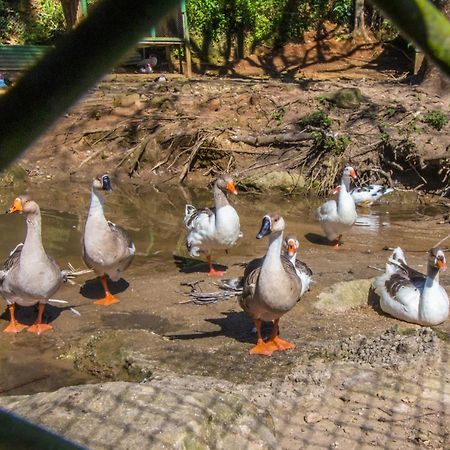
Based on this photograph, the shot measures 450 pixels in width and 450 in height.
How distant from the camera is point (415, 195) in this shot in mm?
10500

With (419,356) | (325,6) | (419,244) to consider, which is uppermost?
(325,6)

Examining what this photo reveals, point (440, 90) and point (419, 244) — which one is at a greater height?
point (440, 90)

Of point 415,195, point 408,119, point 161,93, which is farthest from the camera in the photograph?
point 161,93

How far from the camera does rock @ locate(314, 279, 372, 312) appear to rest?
5.91m

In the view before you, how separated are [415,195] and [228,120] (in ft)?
11.7

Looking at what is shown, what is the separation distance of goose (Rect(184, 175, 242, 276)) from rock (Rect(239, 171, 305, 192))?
11.7 ft

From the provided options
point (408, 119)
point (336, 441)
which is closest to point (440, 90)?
point (408, 119)

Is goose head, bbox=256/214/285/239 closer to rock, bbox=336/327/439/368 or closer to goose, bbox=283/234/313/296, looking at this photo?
goose, bbox=283/234/313/296

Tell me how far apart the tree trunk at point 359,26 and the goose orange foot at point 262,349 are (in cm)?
1537

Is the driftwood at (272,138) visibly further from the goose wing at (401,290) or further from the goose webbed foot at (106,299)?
the goose webbed foot at (106,299)

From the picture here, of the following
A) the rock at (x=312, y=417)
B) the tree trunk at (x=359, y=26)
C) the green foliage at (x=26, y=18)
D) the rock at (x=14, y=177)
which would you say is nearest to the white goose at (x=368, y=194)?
the rock at (x=14, y=177)

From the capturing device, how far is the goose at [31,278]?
17.4 ft

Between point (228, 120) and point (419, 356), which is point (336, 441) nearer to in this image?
point (419, 356)

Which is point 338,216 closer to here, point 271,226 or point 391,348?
point 271,226
